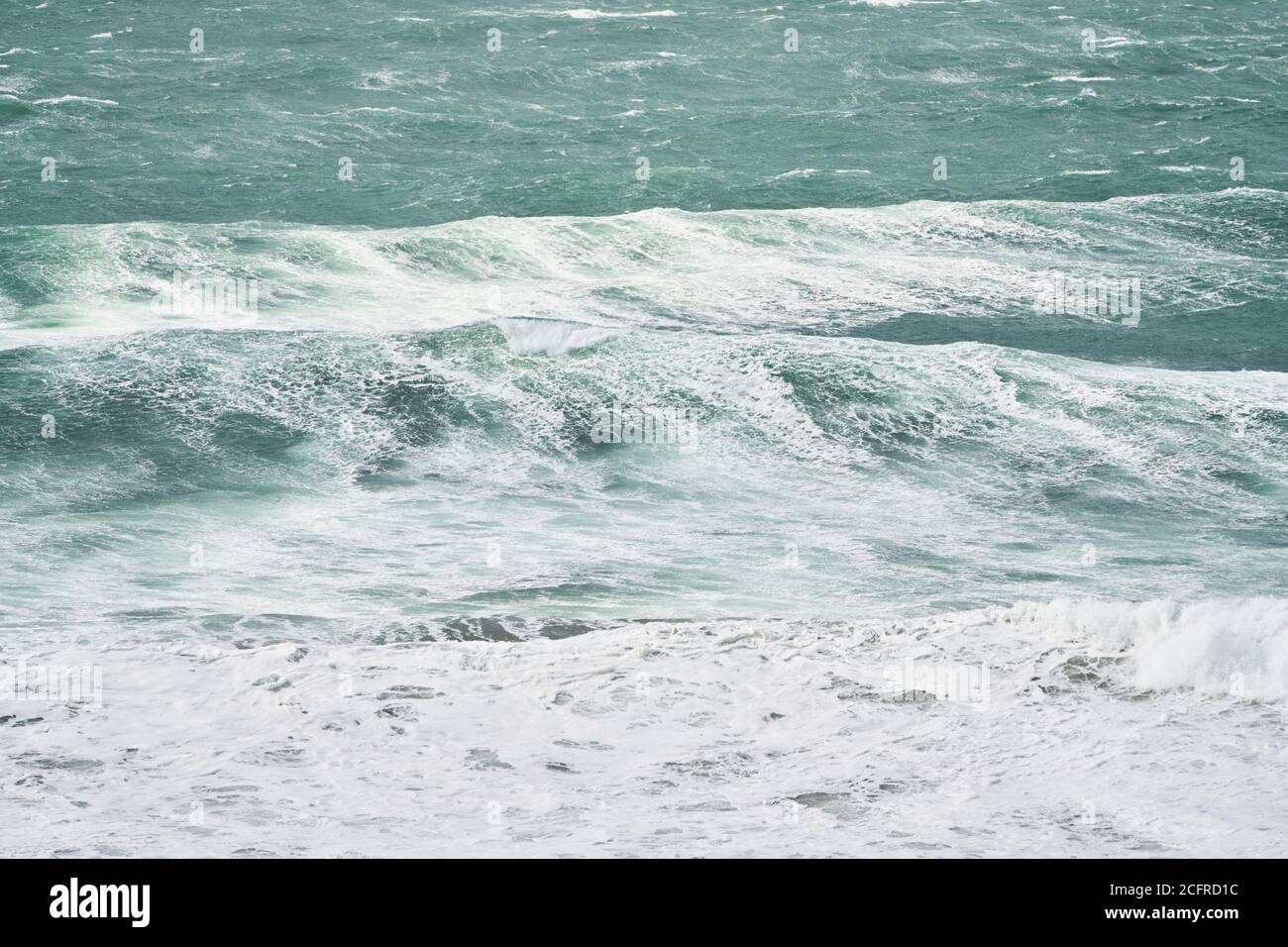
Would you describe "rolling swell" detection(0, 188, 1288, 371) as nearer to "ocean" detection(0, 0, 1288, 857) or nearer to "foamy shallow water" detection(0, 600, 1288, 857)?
"ocean" detection(0, 0, 1288, 857)

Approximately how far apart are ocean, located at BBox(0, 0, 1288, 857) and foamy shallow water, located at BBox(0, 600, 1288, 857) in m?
0.04

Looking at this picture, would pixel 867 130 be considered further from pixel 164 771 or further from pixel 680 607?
pixel 164 771

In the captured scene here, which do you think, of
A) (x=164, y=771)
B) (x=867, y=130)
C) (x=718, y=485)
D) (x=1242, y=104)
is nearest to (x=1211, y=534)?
(x=718, y=485)

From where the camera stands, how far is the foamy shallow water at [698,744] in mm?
9867

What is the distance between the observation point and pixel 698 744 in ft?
37.3

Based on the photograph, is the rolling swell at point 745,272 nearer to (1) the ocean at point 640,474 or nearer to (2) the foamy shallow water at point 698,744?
(1) the ocean at point 640,474

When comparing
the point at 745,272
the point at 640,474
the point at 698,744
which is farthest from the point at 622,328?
the point at 698,744

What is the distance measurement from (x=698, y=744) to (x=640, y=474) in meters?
7.23

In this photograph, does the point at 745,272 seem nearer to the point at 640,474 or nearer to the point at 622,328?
the point at 622,328

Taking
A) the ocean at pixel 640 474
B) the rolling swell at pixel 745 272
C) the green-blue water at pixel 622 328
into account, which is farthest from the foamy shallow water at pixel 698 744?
the rolling swell at pixel 745 272

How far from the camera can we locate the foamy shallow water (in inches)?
388

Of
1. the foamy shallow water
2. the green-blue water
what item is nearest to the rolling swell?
the green-blue water

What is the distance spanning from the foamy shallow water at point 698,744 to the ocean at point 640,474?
4 cm

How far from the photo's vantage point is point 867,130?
38625 millimetres
